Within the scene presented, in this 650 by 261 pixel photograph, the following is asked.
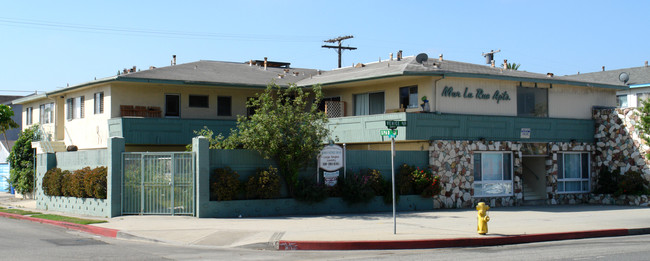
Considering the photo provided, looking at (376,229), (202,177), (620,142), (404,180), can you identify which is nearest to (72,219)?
(202,177)

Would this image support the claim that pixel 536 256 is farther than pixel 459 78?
No

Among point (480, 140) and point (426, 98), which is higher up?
point (426, 98)

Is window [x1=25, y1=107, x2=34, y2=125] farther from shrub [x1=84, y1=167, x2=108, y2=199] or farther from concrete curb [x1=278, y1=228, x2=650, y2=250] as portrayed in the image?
concrete curb [x1=278, y1=228, x2=650, y2=250]

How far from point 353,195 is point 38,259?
1224 centimetres

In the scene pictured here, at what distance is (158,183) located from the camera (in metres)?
21.4

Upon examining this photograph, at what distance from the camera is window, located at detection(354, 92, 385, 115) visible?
1124 inches

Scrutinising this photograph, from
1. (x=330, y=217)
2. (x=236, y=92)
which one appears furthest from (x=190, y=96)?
(x=330, y=217)

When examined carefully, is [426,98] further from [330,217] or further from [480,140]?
[330,217]

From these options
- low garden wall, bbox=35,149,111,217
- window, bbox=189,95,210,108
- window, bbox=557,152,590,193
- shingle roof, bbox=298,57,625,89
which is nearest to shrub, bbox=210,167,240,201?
low garden wall, bbox=35,149,111,217

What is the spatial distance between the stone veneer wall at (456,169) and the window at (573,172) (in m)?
4.01

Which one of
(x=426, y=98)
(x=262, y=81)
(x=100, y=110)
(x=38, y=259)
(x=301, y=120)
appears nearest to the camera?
(x=38, y=259)

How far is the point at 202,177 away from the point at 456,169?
10.2 meters

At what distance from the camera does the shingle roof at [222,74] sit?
1143 inches

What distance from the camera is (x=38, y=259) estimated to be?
12.7 meters
